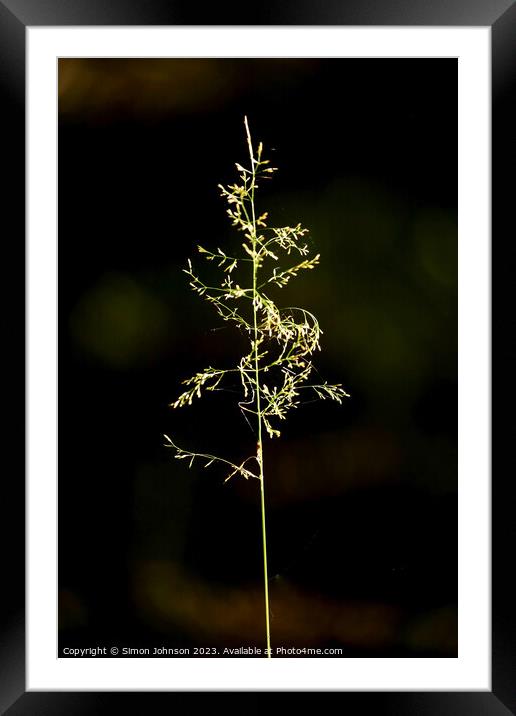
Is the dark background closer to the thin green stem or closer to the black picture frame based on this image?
the thin green stem
